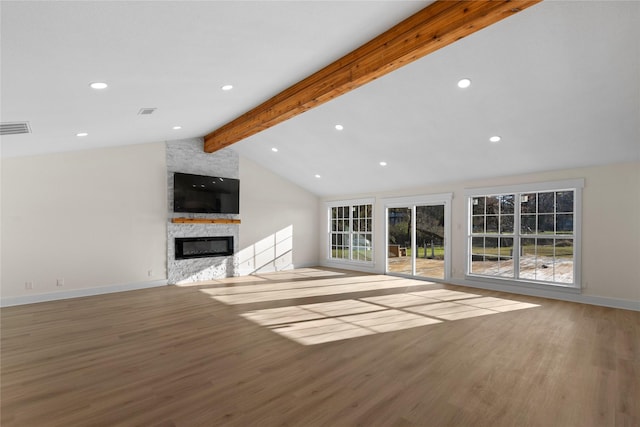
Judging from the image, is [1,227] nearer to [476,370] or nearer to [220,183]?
[220,183]

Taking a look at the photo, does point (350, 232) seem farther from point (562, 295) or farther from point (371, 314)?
point (562, 295)

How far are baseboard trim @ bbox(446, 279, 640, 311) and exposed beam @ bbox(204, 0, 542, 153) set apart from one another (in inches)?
203

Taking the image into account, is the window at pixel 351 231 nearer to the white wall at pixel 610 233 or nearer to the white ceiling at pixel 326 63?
the white ceiling at pixel 326 63

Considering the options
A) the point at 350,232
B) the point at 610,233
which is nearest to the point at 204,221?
the point at 350,232

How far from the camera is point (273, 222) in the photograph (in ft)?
31.4

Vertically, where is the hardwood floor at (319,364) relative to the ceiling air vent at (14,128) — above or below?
below

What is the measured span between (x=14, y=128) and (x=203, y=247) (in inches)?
182

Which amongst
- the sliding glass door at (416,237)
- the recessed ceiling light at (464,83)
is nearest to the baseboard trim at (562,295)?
the sliding glass door at (416,237)

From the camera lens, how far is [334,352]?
3.58 metres

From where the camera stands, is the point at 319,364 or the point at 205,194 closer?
the point at 319,364

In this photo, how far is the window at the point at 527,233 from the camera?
6.13 meters

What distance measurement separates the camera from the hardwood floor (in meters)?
2.46

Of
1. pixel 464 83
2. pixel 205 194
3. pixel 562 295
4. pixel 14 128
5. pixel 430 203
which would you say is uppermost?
pixel 464 83

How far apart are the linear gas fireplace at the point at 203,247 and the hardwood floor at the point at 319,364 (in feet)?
7.28
